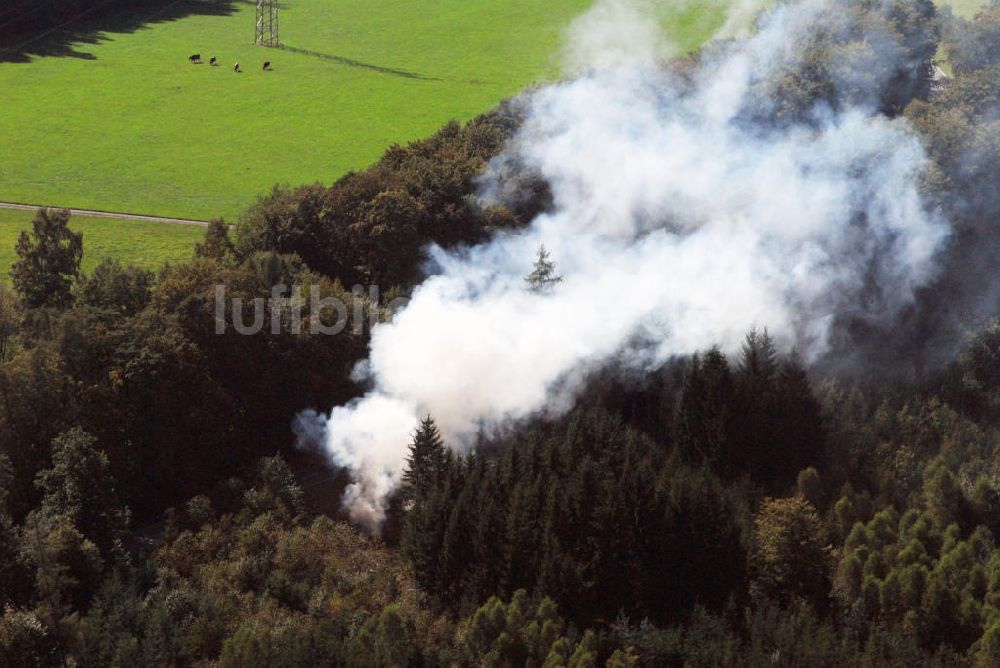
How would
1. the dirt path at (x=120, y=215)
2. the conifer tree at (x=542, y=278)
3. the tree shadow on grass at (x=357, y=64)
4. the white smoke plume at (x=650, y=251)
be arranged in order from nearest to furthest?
the white smoke plume at (x=650, y=251), the conifer tree at (x=542, y=278), the dirt path at (x=120, y=215), the tree shadow on grass at (x=357, y=64)

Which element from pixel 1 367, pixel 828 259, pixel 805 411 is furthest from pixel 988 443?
pixel 1 367

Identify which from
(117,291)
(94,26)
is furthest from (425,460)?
(94,26)

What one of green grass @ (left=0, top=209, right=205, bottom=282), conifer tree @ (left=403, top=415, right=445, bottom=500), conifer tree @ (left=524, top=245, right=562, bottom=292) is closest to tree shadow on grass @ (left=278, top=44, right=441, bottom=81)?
green grass @ (left=0, top=209, right=205, bottom=282)

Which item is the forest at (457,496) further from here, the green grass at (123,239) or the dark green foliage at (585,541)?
the green grass at (123,239)

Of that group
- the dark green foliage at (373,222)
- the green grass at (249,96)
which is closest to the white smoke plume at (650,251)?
the dark green foliage at (373,222)

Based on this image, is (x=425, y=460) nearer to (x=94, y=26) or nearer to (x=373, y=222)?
(x=373, y=222)

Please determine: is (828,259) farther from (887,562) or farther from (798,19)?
(798,19)
